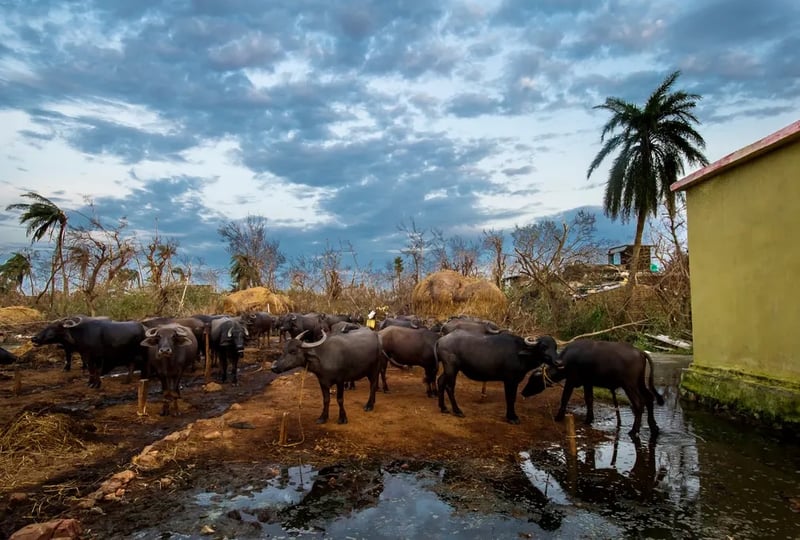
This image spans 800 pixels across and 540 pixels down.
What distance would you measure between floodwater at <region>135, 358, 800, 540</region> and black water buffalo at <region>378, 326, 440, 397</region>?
3592mm

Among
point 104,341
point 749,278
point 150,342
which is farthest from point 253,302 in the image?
point 749,278

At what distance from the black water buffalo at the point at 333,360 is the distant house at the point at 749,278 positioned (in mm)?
5753

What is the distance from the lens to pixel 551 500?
203 inches

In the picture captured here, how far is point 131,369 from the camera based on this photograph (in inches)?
453

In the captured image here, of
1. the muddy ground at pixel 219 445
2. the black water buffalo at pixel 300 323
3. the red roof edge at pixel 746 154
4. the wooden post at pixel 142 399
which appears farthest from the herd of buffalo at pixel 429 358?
the black water buffalo at pixel 300 323

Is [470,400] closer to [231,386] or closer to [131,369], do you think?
[231,386]

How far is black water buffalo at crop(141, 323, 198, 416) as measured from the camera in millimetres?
8719

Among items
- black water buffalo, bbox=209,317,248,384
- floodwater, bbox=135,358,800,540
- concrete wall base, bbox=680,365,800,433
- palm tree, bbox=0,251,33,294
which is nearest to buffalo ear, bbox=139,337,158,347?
black water buffalo, bbox=209,317,248,384

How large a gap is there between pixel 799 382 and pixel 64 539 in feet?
27.9

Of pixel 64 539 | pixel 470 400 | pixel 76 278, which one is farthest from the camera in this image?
pixel 76 278

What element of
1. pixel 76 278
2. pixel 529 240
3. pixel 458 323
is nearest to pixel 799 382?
pixel 458 323

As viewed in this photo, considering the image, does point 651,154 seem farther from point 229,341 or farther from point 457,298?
point 229,341

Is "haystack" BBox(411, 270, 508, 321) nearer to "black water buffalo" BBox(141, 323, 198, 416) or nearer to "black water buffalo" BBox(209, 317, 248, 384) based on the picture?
"black water buffalo" BBox(209, 317, 248, 384)

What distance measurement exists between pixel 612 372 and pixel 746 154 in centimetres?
393
